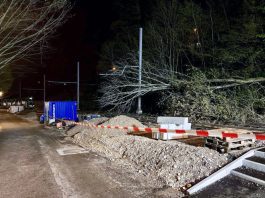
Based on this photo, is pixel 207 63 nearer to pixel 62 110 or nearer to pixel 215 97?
pixel 215 97

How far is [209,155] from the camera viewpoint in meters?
8.02

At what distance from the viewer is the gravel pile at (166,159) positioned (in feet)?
24.1

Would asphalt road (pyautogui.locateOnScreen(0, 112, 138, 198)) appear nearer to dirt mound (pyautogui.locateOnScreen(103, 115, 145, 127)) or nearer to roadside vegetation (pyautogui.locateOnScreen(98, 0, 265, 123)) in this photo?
dirt mound (pyautogui.locateOnScreen(103, 115, 145, 127))

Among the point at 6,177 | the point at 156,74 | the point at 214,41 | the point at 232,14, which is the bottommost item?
the point at 6,177

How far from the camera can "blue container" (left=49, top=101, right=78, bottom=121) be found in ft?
84.3

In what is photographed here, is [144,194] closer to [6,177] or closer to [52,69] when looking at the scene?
[6,177]

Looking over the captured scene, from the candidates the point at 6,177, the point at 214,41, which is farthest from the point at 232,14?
the point at 6,177

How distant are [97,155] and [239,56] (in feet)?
35.5

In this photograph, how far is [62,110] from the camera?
2602cm

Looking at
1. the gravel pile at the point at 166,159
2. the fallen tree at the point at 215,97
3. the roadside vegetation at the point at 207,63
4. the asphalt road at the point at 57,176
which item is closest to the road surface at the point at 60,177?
the asphalt road at the point at 57,176

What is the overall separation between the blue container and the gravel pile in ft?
47.8

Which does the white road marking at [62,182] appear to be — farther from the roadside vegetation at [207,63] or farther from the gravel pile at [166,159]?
the roadside vegetation at [207,63]

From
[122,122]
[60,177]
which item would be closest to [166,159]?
[60,177]

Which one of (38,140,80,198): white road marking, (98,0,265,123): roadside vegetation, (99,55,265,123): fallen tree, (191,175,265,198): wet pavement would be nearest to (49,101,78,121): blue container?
(98,0,265,123): roadside vegetation
